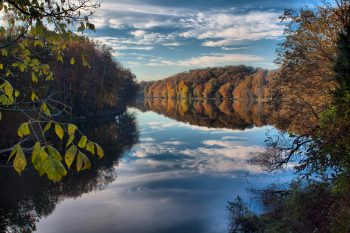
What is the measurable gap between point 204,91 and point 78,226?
159 meters

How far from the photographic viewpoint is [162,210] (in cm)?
1452

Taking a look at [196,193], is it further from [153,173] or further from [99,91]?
[99,91]

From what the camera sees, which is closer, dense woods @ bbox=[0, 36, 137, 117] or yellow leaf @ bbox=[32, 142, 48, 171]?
yellow leaf @ bbox=[32, 142, 48, 171]

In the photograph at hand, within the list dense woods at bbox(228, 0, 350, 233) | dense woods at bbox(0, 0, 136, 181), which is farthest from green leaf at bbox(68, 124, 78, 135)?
dense woods at bbox(228, 0, 350, 233)

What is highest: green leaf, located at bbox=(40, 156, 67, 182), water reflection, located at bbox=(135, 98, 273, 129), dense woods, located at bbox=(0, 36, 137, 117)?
dense woods, located at bbox=(0, 36, 137, 117)

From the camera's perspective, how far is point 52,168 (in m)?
1.98

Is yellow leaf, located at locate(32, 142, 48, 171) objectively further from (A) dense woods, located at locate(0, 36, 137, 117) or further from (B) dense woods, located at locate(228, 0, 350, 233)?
(A) dense woods, located at locate(0, 36, 137, 117)

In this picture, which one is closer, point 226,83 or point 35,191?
point 35,191

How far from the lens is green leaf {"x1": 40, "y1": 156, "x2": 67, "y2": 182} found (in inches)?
77.1

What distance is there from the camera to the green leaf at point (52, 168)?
1.96 m

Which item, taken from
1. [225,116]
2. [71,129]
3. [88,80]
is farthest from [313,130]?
[225,116]

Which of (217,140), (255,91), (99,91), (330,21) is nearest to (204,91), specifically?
(255,91)

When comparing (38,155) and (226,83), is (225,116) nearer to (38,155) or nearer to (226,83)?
(38,155)

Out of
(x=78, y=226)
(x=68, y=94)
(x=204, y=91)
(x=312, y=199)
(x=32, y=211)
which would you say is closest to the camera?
(x=312, y=199)
